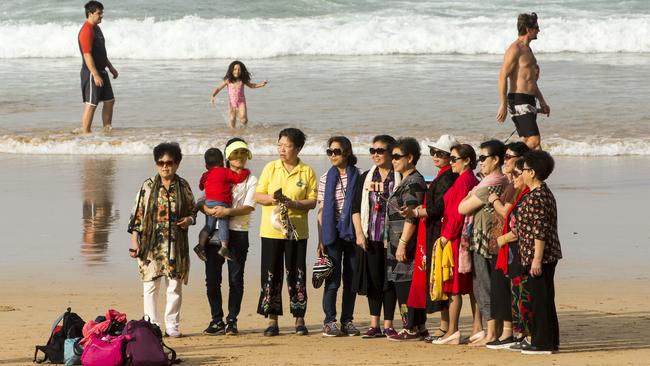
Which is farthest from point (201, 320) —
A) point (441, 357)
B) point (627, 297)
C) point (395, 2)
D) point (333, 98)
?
point (395, 2)

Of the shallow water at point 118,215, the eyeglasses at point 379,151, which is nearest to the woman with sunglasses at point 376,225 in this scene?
the eyeglasses at point 379,151

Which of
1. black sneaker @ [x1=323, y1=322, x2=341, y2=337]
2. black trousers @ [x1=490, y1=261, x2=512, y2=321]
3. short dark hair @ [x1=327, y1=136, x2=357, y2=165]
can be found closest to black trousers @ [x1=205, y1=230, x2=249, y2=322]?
black sneaker @ [x1=323, y1=322, x2=341, y2=337]

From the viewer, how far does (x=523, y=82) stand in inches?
455

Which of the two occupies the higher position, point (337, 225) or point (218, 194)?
point (218, 194)

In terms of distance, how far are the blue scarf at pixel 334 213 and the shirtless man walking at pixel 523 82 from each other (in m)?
3.97

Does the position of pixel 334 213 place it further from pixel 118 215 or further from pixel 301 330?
pixel 118 215

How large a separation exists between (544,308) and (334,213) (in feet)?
5.06

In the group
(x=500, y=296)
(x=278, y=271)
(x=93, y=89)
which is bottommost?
(x=500, y=296)

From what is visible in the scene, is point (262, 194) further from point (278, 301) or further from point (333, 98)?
point (333, 98)

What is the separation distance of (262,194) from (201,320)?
3.38 ft

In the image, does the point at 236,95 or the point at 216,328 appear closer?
the point at 216,328

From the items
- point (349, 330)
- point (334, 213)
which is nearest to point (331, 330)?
point (349, 330)

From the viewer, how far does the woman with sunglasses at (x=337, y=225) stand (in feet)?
25.4

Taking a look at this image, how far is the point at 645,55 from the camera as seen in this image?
3020 cm
